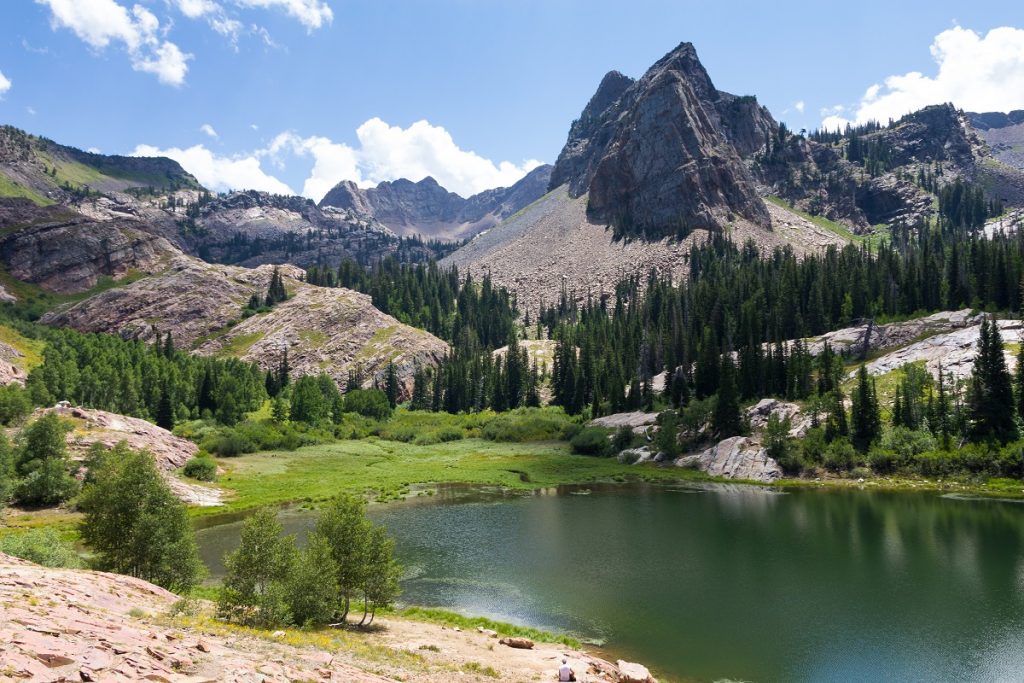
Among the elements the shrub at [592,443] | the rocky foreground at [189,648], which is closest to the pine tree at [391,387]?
the shrub at [592,443]

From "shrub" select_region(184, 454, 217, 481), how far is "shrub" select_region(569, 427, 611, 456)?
68940 millimetres

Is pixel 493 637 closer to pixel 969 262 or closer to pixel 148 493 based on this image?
pixel 148 493

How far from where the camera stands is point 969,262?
144m

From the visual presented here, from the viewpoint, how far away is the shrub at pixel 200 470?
86.2 metres

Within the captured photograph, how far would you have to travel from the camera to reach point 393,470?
347 ft

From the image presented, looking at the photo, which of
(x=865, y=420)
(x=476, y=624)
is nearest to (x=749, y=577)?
(x=476, y=624)

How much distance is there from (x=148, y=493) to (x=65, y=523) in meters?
33.8

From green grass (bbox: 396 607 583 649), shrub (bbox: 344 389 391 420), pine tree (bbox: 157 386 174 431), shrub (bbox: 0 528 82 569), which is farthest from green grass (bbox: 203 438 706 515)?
green grass (bbox: 396 607 583 649)

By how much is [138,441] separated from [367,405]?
82.6m

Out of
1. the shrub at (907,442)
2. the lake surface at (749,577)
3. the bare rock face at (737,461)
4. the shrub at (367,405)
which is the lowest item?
the lake surface at (749,577)

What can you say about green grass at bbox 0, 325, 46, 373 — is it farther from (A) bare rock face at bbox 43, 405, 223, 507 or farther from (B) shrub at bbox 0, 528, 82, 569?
(B) shrub at bbox 0, 528, 82, 569

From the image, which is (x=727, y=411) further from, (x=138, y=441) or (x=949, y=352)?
(x=138, y=441)

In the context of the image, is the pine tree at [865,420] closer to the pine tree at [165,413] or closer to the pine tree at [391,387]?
the pine tree at [391,387]

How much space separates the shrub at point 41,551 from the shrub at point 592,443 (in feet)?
321
